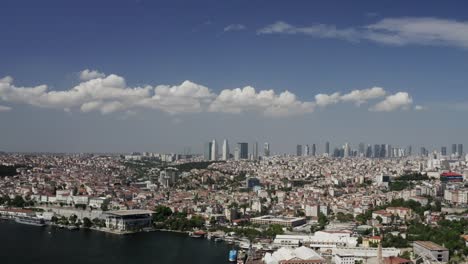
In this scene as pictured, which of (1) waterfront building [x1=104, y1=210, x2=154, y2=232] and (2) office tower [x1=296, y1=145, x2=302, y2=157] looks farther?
(2) office tower [x1=296, y1=145, x2=302, y2=157]

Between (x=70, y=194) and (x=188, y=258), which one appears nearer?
(x=188, y=258)

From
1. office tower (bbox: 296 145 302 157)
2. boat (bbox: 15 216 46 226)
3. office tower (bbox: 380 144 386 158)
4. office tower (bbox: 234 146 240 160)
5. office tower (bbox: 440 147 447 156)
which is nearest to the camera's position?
boat (bbox: 15 216 46 226)

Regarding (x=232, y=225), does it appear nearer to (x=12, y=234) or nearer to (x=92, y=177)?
(x=12, y=234)

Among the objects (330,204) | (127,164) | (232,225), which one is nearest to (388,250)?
(232,225)

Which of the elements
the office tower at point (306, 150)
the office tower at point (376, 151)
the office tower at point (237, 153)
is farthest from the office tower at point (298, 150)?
the office tower at point (237, 153)

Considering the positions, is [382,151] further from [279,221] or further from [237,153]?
[279,221]

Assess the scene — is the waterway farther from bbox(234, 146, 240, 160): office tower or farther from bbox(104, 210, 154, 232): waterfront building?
bbox(234, 146, 240, 160): office tower

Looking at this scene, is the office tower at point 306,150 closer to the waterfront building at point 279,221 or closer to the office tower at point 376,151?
the office tower at point 376,151

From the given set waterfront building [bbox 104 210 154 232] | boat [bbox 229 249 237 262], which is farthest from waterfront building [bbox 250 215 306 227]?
boat [bbox 229 249 237 262]

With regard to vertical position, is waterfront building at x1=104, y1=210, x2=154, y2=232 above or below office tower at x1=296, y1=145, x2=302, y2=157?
below
